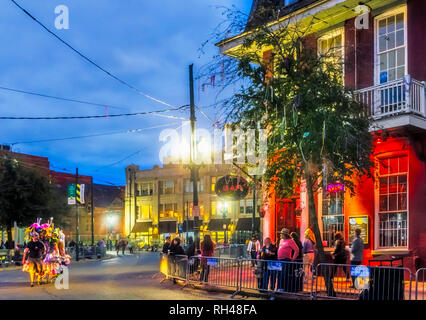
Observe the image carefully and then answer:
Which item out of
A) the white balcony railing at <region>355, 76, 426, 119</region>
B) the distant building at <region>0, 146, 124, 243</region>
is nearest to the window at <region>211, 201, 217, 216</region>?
the distant building at <region>0, 146, 124, 243</region>

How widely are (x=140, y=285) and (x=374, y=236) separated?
24.4ft

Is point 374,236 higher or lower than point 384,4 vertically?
lower

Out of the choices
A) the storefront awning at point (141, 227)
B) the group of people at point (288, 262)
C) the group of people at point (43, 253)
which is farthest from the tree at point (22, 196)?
the storefront awning at point (141, 227)

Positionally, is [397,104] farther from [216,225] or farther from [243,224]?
[216,225]

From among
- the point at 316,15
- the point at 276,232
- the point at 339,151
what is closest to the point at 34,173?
the point at 276,232

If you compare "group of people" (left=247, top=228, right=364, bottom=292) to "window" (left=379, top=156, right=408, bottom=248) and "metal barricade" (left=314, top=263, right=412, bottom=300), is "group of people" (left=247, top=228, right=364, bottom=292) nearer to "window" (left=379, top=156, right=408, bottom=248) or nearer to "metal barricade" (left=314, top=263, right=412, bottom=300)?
"metal barricade" (left=314, top=263, right=412, bottom=300)

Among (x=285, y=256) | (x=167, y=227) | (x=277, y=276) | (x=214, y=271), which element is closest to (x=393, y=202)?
(x=285, y=256)

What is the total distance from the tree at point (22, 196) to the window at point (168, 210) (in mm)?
31318

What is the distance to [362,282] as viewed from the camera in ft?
38.1

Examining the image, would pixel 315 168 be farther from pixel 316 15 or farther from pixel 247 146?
pixel 316 15

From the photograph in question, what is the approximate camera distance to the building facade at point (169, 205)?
66375mm

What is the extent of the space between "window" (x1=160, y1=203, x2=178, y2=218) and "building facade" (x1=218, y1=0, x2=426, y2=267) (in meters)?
55.5

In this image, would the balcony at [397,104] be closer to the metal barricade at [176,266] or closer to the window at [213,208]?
the metal barricade at [176,266]
